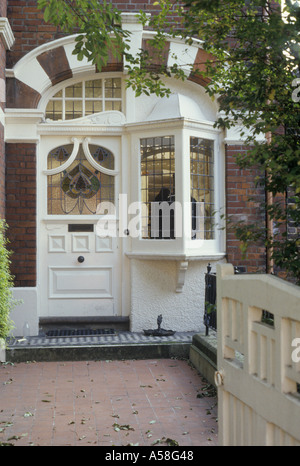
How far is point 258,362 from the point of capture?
268cm

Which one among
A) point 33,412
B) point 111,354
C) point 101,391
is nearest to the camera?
point 33,412

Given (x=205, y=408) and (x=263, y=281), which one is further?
(x=205, y=408)

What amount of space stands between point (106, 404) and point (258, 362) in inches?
119

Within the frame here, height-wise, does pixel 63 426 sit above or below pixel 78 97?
below

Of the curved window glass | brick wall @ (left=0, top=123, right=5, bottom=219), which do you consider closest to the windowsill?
brick wall @ (left=0, top=123, right=5, bottom=219)

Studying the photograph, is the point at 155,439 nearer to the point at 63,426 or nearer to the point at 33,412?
the point at 63,426

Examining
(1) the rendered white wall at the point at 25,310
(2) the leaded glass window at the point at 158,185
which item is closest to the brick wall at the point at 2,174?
(1) the rendered white wall at the point at 25,310

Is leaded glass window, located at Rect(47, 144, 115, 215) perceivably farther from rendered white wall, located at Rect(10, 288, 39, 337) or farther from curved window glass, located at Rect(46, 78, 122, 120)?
rendered white wall, located at Rect(10, 288, 39, 337)

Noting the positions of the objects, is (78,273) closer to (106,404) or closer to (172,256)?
(172,256)

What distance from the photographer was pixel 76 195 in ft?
28.0

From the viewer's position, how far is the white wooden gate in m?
2.40

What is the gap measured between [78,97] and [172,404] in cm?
487

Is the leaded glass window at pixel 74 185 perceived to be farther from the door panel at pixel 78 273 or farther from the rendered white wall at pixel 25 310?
the rendered white wall at pixel 25 310
